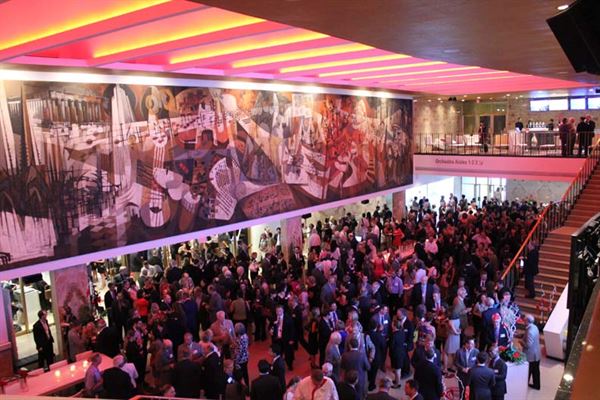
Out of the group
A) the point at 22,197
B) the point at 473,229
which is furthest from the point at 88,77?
the point at 473,229

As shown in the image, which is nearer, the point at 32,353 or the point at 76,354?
the point at 76,354

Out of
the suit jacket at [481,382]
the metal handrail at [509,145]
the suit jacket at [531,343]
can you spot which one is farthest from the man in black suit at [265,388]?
the metal handrail at [509,145]

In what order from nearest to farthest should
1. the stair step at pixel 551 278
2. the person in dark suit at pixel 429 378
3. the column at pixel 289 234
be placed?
the person in dark suit at pixel 429 378 → the stair step at pixel 551 278 → the column at pixel 289 234

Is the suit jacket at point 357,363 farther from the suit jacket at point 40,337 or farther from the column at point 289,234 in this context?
the column at point 289,234

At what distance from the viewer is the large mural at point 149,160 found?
31.2 ft

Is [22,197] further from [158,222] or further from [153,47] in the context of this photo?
[153,47]

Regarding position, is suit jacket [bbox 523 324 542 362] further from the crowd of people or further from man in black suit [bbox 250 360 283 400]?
man in black suit [bbox 250 360 283 400]

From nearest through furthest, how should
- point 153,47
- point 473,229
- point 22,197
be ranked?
point 153,47, point 22,197, point 473,229

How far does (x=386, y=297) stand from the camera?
10.4 m

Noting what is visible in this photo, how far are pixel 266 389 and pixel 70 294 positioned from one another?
616 cm

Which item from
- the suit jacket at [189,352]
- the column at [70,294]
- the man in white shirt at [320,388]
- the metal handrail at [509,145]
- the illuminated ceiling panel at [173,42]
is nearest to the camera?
the man in white shirt at [320,388]

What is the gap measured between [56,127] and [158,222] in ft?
10.4

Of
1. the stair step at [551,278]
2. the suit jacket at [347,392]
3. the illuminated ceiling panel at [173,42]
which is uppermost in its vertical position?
the illuminated ceiling panel at [173,42]

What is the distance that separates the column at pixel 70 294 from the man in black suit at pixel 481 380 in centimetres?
784
